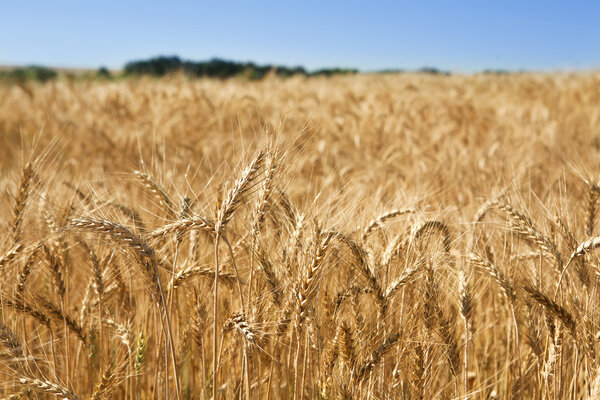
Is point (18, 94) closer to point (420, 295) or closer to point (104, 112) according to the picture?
point (104, 112)

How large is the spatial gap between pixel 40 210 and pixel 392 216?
1.37 metres

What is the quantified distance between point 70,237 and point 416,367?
4.13 feet

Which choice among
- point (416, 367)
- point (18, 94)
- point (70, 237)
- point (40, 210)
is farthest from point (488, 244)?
point (18, 94)

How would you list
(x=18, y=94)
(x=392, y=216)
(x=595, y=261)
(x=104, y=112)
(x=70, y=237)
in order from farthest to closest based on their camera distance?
(x=18, y=94) → (x=104, y=112) → (x=392, y=216) → (x=70, y=237) → (x=595, y=261)

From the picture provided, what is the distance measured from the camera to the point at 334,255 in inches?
55.2

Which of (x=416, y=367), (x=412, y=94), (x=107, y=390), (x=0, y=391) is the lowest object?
(x=0, y=391)

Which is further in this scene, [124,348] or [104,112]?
[104,112]

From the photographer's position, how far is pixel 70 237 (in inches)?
67.4

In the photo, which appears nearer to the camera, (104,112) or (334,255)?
(334,255)

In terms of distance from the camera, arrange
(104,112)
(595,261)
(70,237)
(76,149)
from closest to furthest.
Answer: (595,261)
(70,237)
(76,149)
(104,112)

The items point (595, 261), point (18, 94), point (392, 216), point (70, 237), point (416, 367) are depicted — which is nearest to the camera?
point (416, 367)

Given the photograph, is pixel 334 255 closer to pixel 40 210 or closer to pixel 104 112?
pixel 40 210

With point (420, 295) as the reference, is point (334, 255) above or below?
above

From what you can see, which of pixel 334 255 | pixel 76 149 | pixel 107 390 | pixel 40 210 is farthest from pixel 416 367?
pixel 76 149
